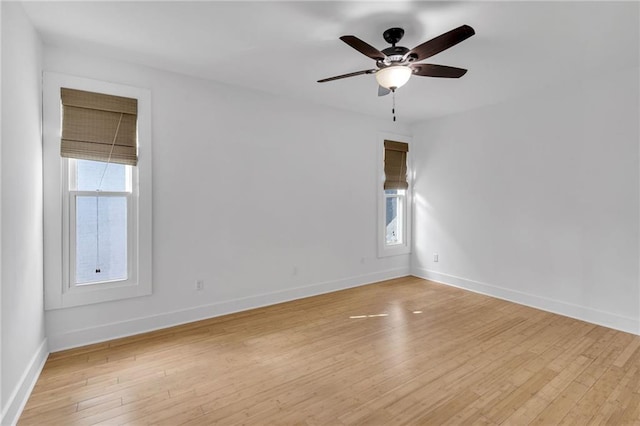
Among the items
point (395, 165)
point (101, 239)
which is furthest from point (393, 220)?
point (101, 239)

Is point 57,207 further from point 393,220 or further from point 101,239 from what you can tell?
point 393,220

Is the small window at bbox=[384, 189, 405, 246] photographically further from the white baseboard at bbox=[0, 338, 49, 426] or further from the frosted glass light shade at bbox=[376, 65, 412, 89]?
the white baseboard at bbox=[0, 338, 49, 426]

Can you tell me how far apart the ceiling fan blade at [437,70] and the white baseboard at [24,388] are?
11.6 ft

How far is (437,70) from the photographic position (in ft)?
8.39

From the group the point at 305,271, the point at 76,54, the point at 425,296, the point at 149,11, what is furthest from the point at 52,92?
the point at 425,296

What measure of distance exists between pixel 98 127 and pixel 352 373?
10.5 ft

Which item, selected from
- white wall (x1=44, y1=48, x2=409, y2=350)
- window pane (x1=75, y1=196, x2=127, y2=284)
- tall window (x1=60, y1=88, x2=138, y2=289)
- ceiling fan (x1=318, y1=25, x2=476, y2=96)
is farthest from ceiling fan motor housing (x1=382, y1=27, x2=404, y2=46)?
window pane (x1=75, y1=196, x2=127, y2=284)

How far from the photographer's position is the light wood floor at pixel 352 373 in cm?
200

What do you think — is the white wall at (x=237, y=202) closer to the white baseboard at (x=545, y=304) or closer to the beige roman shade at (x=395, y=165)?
the beige roman shade at (x=395, y=165)

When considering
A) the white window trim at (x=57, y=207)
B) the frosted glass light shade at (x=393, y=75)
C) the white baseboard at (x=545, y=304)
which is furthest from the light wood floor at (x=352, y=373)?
the frosted glass light shade at (x=393, y=75)

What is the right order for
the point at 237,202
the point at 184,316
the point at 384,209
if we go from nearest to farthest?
the point at 184,316, the point at 237,202, the point at 384,209

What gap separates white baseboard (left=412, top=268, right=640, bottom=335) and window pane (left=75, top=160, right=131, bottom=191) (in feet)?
15.2

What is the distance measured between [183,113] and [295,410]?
3058 mm

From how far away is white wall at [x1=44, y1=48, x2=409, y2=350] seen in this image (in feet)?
10.5
